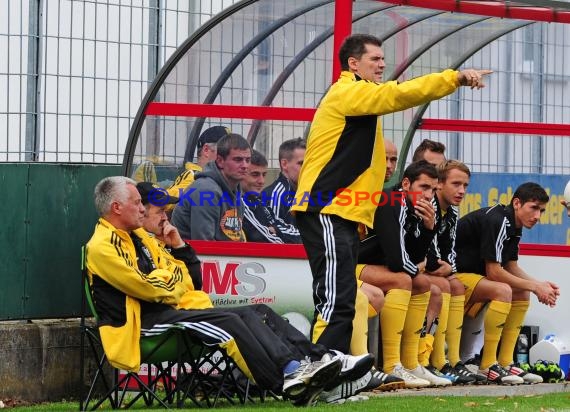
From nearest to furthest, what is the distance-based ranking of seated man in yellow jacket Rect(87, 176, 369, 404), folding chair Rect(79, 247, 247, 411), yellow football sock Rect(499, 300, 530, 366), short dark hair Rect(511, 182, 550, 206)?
seated man in yellow jacket Rect(87, 176, 369, 404), folding chair Rect(79, 247, 247, 411), short dark hair Rect(511, 182, 550, 206), yellow football sock Rect(499, 300, 530, 366)

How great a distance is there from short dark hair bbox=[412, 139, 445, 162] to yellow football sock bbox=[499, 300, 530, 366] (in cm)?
132

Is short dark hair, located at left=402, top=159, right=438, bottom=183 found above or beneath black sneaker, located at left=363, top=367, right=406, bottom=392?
above

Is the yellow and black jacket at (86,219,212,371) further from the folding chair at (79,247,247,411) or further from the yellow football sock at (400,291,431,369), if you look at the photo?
the yellow football sock at (400,291,431,369)

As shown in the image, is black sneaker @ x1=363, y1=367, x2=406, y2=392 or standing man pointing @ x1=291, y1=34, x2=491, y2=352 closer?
standing man pointing @ x1=291, y1=34, x2=491, y2=352

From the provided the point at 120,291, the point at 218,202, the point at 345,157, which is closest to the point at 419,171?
the point at 218,202

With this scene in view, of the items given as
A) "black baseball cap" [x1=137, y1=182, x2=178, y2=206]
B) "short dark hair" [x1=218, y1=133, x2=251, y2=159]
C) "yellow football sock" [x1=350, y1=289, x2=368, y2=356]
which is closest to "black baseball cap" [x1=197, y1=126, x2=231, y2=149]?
"short dark hair" [x1=218, y1=133, x2=251, y2=159]

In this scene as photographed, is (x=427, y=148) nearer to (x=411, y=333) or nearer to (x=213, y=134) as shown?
(x=411, y=333)

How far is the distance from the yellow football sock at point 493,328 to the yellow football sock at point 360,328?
172cm

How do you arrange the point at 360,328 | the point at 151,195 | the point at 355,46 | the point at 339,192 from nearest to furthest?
the point at 339,192
the point at 355,46
the point at 151,195
the point at 360,328

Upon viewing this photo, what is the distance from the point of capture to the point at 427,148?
11.9 m

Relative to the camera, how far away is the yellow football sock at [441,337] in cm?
1143

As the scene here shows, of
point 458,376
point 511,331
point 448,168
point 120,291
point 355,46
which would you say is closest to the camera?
point 120,291

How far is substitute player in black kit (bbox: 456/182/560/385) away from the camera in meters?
11.7

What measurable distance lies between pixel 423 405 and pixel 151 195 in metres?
2.19
